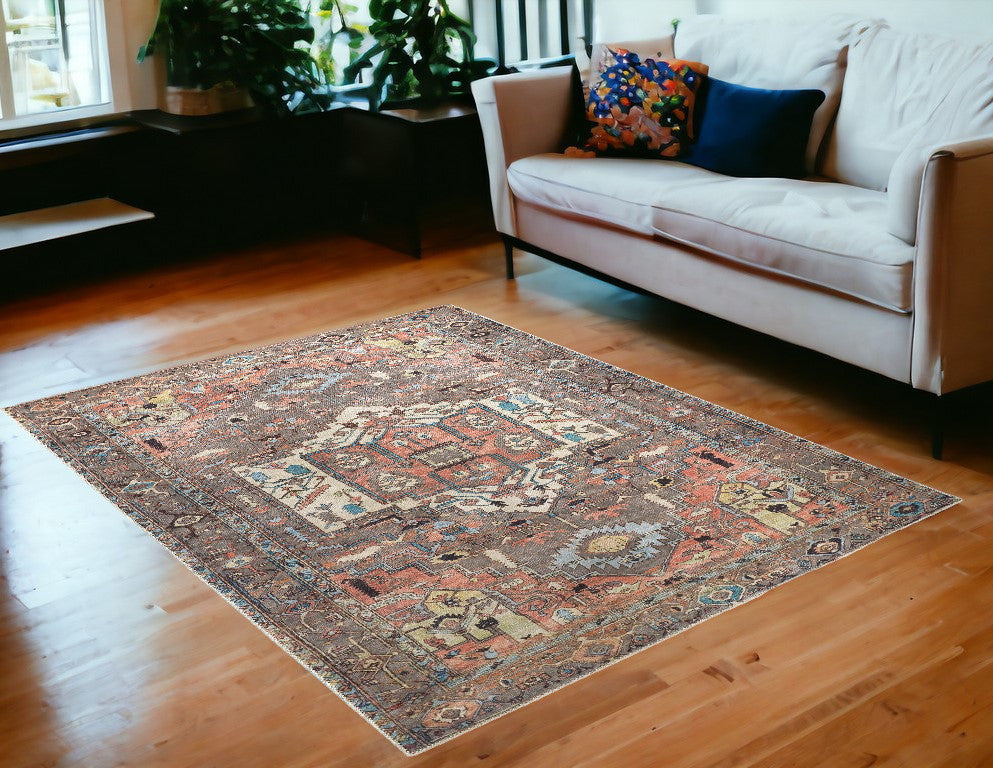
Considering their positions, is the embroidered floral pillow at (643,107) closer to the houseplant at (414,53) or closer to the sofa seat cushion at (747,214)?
the sofa seat cushion at (747,214)

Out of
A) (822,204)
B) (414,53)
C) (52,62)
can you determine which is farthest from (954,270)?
(52,62)

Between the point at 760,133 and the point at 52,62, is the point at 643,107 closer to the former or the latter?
the point at 760,133

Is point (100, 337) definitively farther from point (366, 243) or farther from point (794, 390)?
point (794, 390)

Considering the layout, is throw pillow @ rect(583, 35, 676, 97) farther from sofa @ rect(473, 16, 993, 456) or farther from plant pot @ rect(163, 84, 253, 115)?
plant pot @ rect(163, 84, 253, 115)

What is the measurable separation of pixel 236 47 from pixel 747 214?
7.43 feet

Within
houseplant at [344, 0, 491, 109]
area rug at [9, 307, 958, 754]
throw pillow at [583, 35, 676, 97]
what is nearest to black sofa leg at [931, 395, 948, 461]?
area rug at [9, 307, 958, 754]

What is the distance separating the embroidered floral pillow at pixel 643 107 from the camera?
379 cm

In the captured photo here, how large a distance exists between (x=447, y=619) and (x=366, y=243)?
2796 millimetres

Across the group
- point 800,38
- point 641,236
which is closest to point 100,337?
point 641,236

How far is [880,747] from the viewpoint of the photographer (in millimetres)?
1819

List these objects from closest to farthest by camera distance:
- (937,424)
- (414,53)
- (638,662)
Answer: (638,662), (937,424), (414,53)

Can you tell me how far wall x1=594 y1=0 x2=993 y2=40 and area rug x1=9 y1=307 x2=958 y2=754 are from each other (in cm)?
153

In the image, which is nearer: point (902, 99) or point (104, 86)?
point (902, 99)

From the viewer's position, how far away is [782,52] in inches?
147
